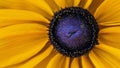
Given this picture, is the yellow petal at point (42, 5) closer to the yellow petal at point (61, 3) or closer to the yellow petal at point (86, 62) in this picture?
the yellow petal at point (61, 3)

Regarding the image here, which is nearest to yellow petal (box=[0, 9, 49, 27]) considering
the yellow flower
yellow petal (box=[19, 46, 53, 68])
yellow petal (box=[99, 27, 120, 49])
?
the yellow flower

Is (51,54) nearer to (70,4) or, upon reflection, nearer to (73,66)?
(73,66)

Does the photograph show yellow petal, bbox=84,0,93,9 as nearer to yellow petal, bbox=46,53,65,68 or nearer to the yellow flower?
the yellow flower

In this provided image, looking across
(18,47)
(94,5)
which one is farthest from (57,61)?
(94,5)

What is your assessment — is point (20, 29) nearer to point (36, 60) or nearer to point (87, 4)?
point (36, 60)

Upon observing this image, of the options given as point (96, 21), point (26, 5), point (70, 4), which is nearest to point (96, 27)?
point (96, 21)

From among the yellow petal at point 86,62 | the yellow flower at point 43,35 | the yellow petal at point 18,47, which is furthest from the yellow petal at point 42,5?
the yellow petal at point 86,62
